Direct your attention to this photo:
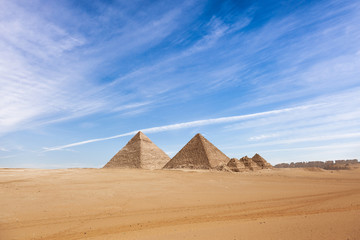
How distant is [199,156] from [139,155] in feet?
45.8

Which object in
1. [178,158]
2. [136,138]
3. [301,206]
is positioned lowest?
[301,206]

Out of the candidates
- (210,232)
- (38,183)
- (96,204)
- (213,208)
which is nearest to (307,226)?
(210,232)

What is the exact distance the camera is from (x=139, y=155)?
49.8 m

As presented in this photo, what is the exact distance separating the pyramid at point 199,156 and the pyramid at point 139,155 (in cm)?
577

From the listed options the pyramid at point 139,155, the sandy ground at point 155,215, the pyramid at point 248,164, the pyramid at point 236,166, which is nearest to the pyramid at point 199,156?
the pyramid at point 248,164

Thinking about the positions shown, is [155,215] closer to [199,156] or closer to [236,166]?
[236,166]

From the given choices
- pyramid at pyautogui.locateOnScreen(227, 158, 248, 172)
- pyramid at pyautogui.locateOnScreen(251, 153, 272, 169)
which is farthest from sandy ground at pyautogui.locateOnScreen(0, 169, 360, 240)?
pyramid at pyautogui.locateOnScreen(251, 153, 272, 169)

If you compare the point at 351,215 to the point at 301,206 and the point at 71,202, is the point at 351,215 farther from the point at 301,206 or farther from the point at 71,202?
the point at 71,202

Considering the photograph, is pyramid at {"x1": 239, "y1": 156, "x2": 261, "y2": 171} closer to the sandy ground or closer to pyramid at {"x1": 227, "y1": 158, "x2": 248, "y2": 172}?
pyramid at {"x1": 227, "y1": 158, "x2": 248, "y2": 172}

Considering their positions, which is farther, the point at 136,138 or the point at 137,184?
the point at 136,138

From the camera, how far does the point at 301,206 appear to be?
708 cm

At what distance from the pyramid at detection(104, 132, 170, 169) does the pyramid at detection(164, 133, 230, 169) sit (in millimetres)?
5773

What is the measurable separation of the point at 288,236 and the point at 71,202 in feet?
20.4

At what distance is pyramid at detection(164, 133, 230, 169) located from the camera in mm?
42062
